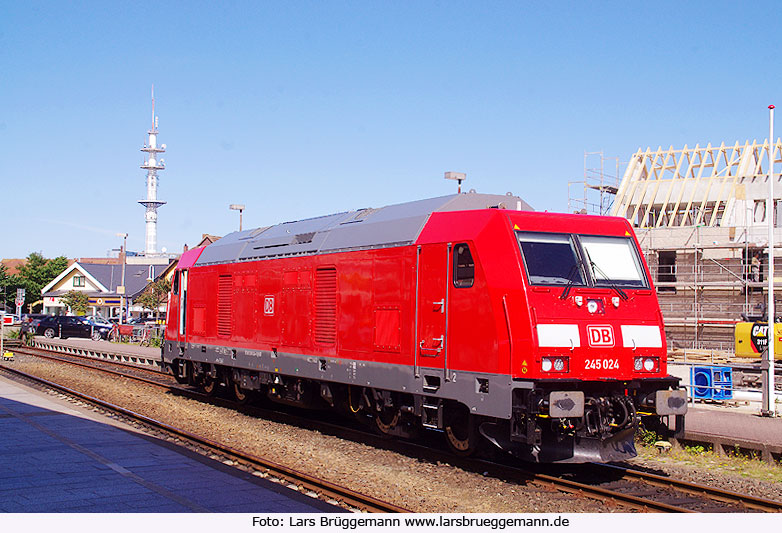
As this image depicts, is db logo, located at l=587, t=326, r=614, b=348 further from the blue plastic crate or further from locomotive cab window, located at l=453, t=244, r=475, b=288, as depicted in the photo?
the blue plastic crate

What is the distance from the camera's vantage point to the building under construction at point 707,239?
3581cm

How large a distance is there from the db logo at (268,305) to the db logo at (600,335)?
7.88 metres

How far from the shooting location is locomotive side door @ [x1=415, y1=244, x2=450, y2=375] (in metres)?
11.8

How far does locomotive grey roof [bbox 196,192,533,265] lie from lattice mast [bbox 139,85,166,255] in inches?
5713

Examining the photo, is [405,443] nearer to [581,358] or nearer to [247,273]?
[581,358]

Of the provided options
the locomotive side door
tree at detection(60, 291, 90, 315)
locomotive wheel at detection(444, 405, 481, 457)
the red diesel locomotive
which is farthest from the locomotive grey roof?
tree at detection(60, 291, 90, 315)

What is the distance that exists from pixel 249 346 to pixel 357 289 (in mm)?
4675

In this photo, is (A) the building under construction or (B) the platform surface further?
(A) the building under construction

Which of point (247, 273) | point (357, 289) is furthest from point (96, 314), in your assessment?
point (357, 289)

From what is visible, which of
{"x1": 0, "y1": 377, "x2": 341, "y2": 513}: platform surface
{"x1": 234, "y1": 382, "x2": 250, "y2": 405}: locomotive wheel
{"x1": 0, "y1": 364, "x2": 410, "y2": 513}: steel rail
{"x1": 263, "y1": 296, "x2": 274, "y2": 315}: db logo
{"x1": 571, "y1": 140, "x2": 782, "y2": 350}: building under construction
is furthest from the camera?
{"x1": 571, "y1": 140, "x2": 782, "y2": 350}: building under construction

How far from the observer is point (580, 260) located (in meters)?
11.4

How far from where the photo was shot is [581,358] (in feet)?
35.1

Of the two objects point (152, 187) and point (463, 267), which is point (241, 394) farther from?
point (152, 187)
